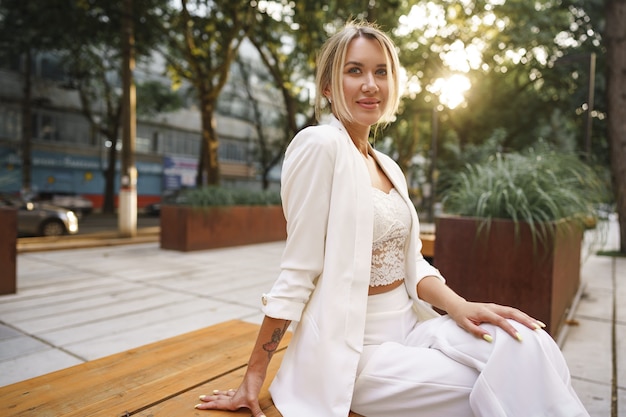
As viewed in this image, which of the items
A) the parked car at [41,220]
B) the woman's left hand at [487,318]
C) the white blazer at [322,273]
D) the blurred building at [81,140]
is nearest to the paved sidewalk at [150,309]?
the woman's left hand at [487,318]

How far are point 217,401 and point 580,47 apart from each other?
20.1m

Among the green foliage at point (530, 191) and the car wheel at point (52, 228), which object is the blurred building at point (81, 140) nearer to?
the car wheel at point (52, 228)

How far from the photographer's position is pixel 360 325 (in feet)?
5.17

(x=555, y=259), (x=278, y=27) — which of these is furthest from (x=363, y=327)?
(x=278, y=27)

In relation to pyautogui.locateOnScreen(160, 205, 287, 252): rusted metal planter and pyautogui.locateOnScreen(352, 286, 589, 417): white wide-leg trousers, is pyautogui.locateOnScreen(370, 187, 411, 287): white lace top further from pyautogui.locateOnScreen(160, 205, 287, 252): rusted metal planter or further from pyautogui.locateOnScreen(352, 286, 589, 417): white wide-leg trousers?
pyautogui.locateOnScreen(160, 205, 287, 252): rusted metal planter

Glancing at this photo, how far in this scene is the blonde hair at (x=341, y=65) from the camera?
1.76m

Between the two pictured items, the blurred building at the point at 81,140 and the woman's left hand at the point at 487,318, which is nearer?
the woman's left hand at the point at 487,318

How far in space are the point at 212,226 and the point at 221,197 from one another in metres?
0.70

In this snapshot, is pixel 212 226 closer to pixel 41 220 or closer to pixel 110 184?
pixel 41 220

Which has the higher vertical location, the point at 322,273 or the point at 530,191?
the point at 530,191

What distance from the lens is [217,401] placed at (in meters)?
1.66

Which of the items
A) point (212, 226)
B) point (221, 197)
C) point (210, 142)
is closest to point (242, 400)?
point (212, 226)

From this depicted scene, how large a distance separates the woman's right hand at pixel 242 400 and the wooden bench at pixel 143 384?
0.03m

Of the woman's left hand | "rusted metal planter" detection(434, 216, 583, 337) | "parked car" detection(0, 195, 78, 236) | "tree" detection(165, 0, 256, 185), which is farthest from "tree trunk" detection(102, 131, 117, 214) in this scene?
the woman's left hand
